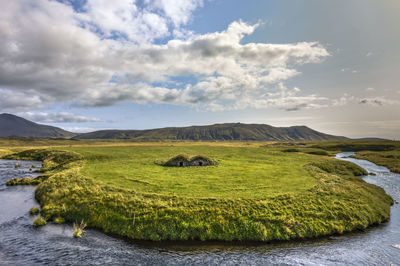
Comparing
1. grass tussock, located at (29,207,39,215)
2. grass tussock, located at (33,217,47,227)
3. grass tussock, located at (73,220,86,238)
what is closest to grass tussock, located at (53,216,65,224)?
grass tussock, located at (33,217,47,227)

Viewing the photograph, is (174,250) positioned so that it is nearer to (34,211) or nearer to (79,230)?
(79,230)

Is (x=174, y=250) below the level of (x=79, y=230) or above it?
below

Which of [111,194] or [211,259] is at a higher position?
[111,194]

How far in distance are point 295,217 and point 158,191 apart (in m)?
22.5

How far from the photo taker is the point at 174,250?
950 inches

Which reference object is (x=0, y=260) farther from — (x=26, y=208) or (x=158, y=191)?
(x=158, y=191)

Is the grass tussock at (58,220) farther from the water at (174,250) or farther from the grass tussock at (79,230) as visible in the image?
the grass tussock at (79,230)

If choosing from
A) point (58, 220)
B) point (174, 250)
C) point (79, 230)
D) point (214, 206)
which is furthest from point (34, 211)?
point (214, 206)

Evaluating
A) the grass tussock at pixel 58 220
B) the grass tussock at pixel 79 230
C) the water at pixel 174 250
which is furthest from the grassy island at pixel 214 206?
the water at pixel 174 250

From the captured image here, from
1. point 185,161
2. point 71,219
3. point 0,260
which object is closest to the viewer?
point 0,260

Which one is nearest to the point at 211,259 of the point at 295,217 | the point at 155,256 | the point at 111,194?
the point at 155,256

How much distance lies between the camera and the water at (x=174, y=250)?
22281 millimetres

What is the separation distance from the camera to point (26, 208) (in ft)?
117

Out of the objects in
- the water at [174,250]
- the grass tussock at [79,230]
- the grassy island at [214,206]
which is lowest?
the water at [174,250]
